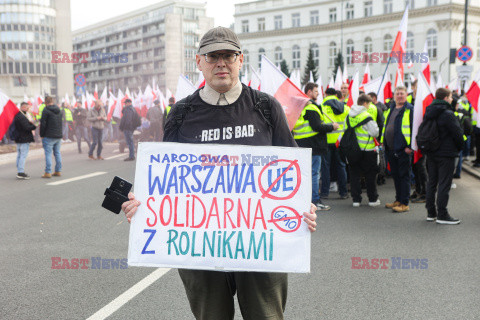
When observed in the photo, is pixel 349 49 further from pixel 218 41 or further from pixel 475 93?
pixel 218 41

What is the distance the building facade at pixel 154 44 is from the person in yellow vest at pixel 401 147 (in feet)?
300

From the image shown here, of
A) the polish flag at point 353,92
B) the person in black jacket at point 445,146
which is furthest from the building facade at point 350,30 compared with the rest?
the person in black jacket at point 445,146

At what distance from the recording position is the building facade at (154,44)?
103312 mm

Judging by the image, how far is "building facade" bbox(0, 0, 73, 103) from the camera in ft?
282

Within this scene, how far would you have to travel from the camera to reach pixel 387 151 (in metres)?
8.41

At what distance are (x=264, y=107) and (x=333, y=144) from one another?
287 inches

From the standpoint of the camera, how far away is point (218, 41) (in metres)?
2.38

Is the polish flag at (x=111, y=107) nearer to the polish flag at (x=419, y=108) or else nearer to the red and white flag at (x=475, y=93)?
the red and white flag at (x=475, y=93)

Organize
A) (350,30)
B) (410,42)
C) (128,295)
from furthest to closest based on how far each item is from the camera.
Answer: (350,30), (410,42), (128,295)

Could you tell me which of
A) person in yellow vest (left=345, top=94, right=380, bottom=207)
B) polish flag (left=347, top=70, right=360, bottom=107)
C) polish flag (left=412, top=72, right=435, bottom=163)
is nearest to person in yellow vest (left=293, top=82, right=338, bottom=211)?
person in yellow vest (left=345, top=94, right=380, bottom=207)

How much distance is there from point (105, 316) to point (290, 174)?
2.14m

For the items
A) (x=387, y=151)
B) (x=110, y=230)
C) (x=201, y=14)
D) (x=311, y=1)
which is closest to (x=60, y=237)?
(x=110, y=230)

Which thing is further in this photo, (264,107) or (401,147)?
(401,147)

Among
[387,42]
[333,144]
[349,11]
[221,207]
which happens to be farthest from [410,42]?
[221,207]
